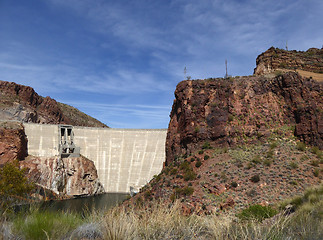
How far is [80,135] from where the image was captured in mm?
56188

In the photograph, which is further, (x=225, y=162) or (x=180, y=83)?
(x=180, y=83)

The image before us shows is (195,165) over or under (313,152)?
under

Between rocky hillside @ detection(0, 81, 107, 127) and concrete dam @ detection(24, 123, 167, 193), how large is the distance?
95.4ft

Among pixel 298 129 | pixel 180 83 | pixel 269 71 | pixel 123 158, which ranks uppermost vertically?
pixel 269 71

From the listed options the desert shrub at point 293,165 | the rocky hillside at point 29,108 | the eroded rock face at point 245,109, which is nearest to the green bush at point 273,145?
the eroded rock face at point 245,109

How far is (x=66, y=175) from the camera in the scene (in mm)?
49969

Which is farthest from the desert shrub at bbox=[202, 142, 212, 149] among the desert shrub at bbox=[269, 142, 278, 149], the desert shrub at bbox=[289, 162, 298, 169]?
the desert shrub at bbox=[289, 162, 298, 169]

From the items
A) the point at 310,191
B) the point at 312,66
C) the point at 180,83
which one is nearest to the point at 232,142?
the point at 180,83

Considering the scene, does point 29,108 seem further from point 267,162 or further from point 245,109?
point 267,162

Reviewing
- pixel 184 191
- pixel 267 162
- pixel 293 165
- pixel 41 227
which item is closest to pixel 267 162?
pixel 267 162

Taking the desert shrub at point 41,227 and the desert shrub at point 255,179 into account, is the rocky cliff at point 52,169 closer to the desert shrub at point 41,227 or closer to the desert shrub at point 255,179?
the desert shrub at point 255,179

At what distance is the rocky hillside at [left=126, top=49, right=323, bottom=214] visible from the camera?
935 inches

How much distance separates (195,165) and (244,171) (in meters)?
6.40

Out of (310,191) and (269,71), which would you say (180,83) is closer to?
(269,71)
